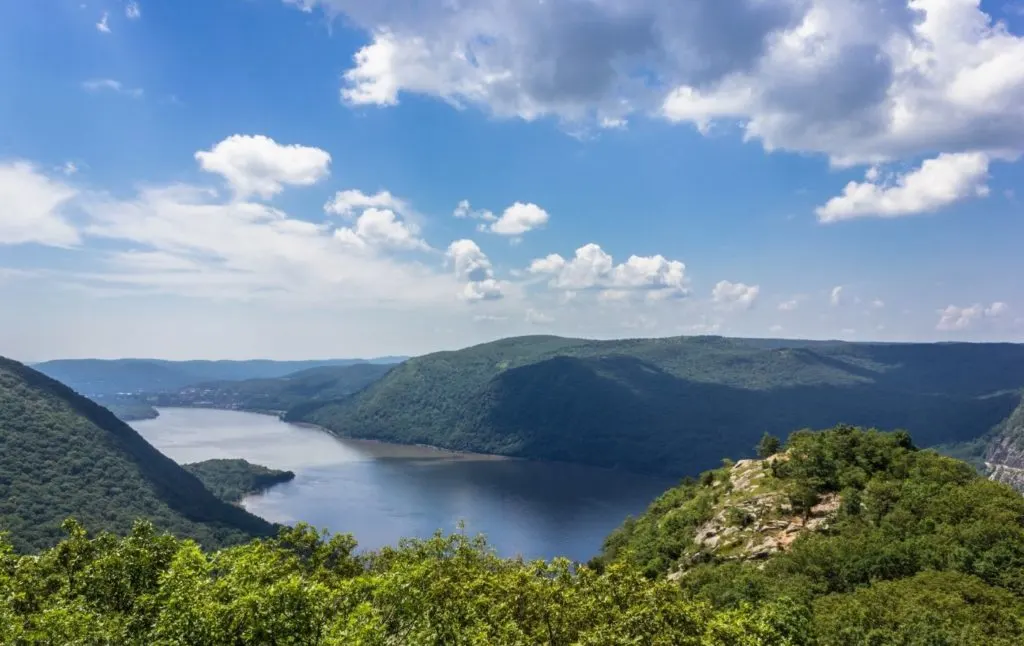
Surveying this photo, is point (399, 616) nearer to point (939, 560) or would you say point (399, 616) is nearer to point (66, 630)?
point (66, 630)

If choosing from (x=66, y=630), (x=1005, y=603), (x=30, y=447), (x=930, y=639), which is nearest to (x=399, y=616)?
(x=66, y=630)

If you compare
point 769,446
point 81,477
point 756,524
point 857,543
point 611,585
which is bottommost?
point 81,477

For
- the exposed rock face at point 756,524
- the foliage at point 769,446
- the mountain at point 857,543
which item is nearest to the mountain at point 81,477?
the mountain at point 857,543

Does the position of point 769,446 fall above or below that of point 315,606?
below

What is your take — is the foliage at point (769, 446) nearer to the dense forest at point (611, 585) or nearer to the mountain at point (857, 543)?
the mountain at point (857, 543)

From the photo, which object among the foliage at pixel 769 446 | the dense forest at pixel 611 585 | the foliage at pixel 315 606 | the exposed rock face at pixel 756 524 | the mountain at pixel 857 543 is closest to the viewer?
the foliage at pixel 315 606

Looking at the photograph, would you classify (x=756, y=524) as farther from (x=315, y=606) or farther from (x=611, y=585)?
(x=315, y=606)

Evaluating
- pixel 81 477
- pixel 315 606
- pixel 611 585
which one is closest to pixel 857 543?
pixel 611 585
